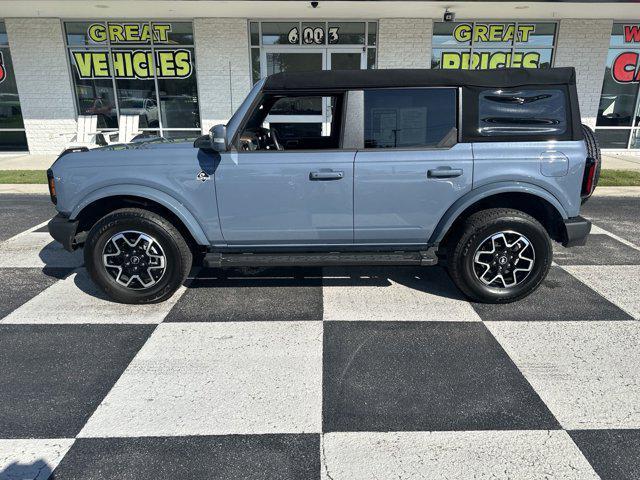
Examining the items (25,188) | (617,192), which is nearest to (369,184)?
(617,192)

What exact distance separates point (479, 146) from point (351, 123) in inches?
41.7

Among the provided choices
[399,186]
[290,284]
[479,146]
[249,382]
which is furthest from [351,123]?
[249,382]

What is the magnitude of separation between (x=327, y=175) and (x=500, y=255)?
5.30 feet

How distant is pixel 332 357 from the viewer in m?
3.12

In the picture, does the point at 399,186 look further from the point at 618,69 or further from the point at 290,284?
the point at 618,69

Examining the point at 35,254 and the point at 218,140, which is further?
the point at 35,254

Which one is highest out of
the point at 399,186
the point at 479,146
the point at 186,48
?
the point at 186,48

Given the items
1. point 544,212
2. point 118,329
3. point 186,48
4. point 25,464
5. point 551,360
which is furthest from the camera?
point 186,48

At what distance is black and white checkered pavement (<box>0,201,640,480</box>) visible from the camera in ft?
Result: 7.36

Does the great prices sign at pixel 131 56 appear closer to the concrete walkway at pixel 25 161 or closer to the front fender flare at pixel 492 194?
the concrete walkway at pixel 25 161

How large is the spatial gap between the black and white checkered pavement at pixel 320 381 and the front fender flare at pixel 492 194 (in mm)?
806

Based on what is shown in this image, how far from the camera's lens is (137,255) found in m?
3.78

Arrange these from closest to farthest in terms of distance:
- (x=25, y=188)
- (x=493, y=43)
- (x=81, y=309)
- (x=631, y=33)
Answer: (x=81, y=309) → (x=25, y=188) → (x=631, y=33) → (x=493, y=43)

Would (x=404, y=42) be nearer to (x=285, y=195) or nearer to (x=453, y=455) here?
(x=285, y=195)
